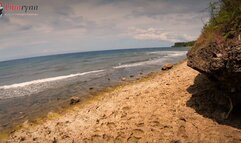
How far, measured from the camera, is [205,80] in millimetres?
10844

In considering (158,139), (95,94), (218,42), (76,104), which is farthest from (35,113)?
(218,42)

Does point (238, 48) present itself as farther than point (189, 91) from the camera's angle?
No

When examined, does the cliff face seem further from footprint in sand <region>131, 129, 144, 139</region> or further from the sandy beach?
footprint in sand <region>131, 129, 144, 139</region>

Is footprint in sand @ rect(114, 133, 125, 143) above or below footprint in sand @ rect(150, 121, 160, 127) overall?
below

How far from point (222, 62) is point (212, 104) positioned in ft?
7.87

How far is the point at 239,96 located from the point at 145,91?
17.1 ft

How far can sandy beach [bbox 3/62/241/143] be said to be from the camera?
8062mm

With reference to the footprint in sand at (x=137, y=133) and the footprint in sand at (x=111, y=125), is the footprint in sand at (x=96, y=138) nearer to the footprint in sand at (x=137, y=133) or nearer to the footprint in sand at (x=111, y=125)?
the footprint in sand at (x=111, y=125)

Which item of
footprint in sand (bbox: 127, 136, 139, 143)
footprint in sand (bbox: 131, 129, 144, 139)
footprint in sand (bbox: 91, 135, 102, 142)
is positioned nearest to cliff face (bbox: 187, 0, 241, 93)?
footprint in sand (bbox: 131, 129, 144, 139)

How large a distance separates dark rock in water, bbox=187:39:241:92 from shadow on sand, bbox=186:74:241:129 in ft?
2.77

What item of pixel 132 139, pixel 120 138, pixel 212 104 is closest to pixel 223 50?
pixel 212 104

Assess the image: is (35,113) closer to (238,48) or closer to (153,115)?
(153,115)

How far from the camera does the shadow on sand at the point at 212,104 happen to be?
8297 millimetres

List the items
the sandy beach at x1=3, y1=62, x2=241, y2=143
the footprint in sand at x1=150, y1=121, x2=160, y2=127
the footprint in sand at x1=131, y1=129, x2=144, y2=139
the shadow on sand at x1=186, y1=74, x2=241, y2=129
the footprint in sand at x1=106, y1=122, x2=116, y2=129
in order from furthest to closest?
the footprint in sand at x1=106, y1=122, x2=116, y2=129
the footprint in sand at x1=150, y1=121, x2=160, y2=127
the footprint in sand at x1=131, y1=129, x2=144, y2=139
the shadow on sand at x1=186, y1=74, x2=241, y2=129
the sandy beach at x1=3, y1=62, x2=241, y2=143
